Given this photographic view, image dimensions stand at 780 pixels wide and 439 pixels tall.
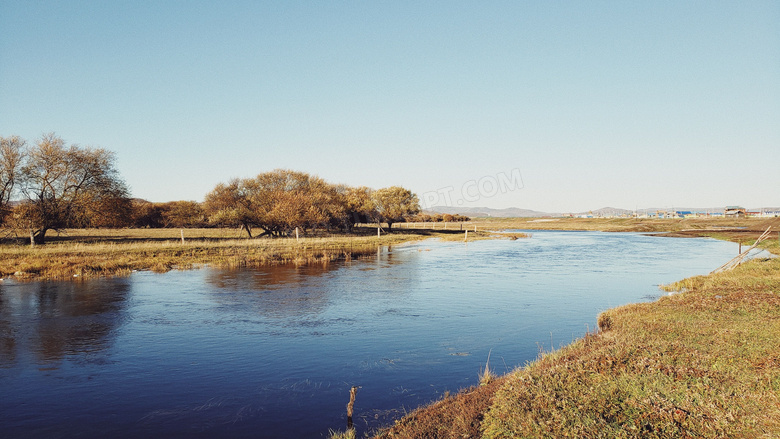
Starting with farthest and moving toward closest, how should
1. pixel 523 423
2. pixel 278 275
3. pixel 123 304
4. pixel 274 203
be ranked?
pixel 274 203, pixel 278 275, pixel 123 304, pixel 523 423

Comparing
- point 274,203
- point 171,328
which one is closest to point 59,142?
point 274,203

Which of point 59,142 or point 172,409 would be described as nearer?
point 172,409

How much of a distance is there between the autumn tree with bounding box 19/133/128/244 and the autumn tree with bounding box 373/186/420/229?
47720 mm

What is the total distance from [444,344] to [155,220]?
96.1m

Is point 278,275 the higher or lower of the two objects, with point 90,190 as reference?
lower

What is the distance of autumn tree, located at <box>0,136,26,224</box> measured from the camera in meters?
39.6

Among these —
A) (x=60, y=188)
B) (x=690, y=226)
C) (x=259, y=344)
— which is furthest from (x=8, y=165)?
(x=690, y=226)

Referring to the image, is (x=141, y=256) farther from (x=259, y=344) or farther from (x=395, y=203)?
(x=395, y=203)

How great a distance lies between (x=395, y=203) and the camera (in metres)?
84.4

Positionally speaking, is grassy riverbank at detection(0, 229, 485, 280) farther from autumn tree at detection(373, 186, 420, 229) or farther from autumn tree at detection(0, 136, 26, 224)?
autumn tree at detection(373, 186, 420, 229)

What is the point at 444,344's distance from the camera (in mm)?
14297

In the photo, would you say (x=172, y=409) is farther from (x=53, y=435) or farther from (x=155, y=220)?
(x=155, y=220)

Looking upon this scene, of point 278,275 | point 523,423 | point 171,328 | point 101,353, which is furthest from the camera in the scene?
point 278,275

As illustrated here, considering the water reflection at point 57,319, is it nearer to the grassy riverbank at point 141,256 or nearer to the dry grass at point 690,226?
the grassy riverbank at point 141,256
